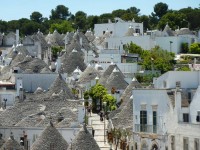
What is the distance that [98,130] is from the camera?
6931 centimetres

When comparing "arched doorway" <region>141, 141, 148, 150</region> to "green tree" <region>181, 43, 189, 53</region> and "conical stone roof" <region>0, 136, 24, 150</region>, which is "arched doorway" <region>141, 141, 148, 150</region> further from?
"green tree" <region>181, 43, 189, 53</region>

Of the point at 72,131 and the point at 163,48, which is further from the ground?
the point at 163,48

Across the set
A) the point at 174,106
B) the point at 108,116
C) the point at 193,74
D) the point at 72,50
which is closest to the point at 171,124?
the point at 174,106

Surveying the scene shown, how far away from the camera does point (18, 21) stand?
19538cm

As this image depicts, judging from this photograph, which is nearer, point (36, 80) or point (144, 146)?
point (144, 146)

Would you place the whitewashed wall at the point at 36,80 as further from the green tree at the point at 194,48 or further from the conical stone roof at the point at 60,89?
the green tree at the point at 194,48

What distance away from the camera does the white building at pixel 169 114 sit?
5375 cm

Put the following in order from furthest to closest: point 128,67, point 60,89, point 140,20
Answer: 1. point 140,20
2. point 128,67
3. point 60,89

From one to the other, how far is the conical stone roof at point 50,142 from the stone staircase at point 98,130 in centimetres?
678

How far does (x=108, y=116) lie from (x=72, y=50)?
38352 mm

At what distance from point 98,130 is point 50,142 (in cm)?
1344

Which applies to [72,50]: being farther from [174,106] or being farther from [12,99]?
[174,106]

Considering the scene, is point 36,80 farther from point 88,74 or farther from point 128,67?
point 128,67

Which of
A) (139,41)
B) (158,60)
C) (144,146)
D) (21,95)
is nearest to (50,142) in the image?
(144,146)
